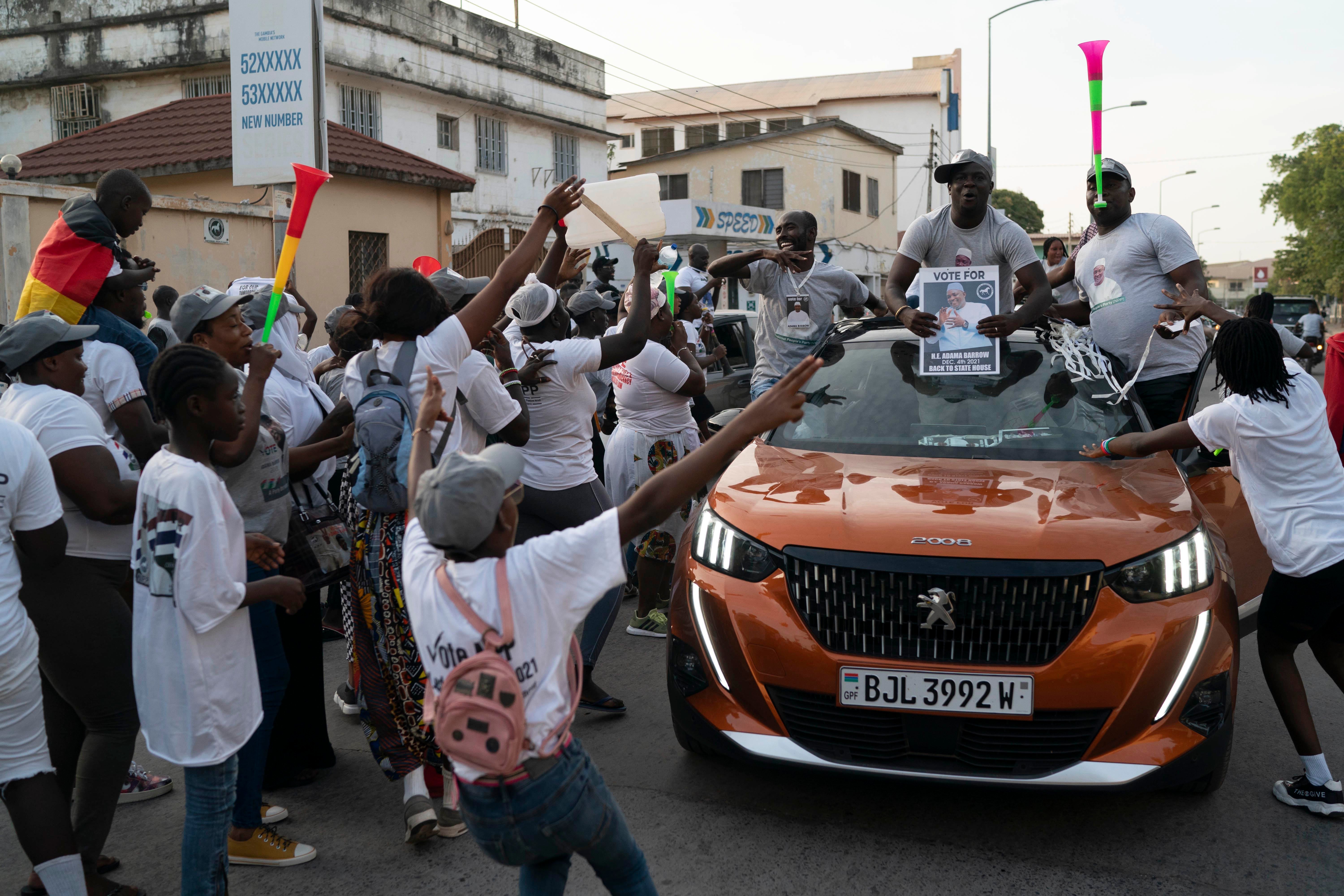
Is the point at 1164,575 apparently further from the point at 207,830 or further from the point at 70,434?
the point at 70,434

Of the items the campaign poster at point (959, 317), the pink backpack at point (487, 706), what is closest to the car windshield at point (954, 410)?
the campaign poster at point (959, 317)

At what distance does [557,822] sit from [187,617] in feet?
3.99

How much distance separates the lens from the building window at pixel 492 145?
2638 centimetres

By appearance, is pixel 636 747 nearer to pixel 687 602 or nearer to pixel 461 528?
pixel 687 602

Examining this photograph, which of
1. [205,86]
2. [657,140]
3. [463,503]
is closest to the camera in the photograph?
[463,503]

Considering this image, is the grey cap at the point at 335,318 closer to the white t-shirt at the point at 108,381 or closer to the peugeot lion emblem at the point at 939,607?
the white t-shirt at the point at 108,381

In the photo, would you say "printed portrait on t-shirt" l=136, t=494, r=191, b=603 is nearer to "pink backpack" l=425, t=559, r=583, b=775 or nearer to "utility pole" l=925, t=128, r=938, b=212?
"pink backpack" l=425, t=559, r=583, b=775

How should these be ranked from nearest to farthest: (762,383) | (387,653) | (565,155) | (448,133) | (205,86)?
(387,653) → (762,383) → (205,86) → (448,133) → (565,155)

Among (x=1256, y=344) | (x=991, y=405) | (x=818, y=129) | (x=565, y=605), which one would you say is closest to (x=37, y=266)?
(x=565, y=605)

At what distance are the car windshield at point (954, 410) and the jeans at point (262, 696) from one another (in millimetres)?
2182

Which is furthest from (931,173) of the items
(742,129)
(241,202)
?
(241,202)

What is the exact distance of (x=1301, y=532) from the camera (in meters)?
3.75

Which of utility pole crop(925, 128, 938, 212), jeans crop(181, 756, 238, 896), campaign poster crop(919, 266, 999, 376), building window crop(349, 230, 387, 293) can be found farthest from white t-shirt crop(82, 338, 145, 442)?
utility pole crop(925, 128, 938, 212)

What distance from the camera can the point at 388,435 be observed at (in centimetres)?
355
